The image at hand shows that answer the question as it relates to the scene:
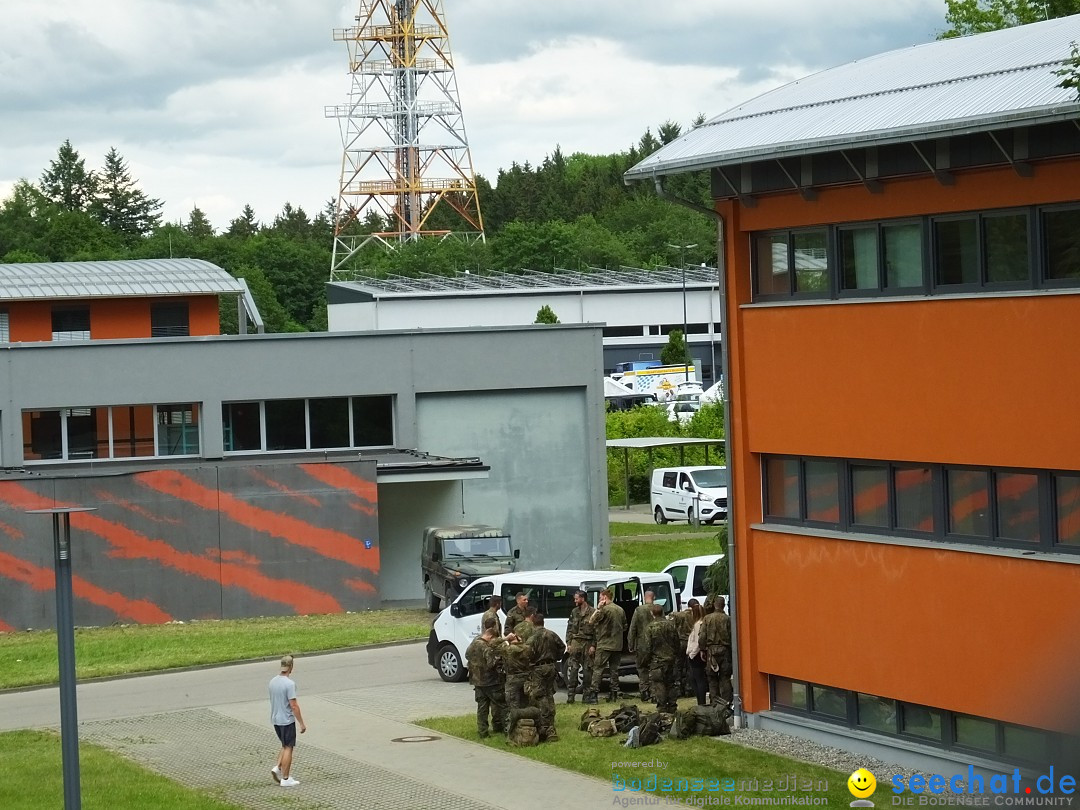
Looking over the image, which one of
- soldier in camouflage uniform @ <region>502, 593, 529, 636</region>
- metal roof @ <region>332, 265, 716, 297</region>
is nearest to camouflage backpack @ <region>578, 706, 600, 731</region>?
soldier in camouflage uniform @ <region>502, 593, 529, 636</region>

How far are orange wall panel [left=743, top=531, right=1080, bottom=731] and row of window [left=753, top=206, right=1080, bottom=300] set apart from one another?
267 cm

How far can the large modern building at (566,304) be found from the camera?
78.6m

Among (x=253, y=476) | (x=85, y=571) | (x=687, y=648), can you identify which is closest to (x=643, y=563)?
(x=253, y=476)

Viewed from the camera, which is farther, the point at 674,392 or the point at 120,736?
the point at 674,392

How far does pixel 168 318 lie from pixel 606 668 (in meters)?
25.7

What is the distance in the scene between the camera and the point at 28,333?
39750 millimetres

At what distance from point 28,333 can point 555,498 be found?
15741mm

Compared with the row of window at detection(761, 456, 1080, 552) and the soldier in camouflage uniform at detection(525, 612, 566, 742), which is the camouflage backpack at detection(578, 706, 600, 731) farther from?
the row of window at detection(761, 456, 1080, 552)

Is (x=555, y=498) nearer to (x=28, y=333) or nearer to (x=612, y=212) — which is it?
(x=28, y=333)

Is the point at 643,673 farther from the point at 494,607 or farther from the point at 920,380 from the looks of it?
the point at 920,380

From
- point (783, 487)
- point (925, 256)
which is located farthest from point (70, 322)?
point (925, 256)

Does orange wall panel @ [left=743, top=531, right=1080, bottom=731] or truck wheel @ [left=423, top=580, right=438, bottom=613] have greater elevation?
orange wall panel @ [left=743, top=531, right=1080, bottom=731]

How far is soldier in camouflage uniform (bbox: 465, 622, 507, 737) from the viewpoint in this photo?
55.1 feet

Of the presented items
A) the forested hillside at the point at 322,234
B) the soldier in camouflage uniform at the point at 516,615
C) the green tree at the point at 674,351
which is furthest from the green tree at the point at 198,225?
the soldier in camouflage uniform at the point at 516,615
